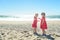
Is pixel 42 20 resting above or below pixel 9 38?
above

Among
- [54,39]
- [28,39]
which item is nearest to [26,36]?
[28,39]

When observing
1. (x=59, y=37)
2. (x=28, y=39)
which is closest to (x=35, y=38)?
(x=28, y=39)

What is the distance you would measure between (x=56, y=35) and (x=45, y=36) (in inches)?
34.0

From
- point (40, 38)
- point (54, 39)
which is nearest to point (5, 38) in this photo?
point (40, 38)

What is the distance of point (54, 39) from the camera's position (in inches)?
346

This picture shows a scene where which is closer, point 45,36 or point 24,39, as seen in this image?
point 24,39

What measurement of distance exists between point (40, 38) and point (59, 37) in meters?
1.20

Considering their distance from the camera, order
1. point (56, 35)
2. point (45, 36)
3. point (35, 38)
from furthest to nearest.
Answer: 1. point (56, 35)
2. point (45, 36)
3. point (35, 38)

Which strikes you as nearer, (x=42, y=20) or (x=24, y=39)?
(x=24, y=39)

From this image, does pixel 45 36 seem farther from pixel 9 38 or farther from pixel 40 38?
pixel 9 38

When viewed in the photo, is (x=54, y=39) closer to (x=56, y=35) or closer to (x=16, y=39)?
(x=56, y=35)

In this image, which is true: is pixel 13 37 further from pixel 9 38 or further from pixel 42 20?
pixel 42 20

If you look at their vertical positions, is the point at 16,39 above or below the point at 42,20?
below

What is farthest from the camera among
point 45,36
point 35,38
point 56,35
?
point 56,35
